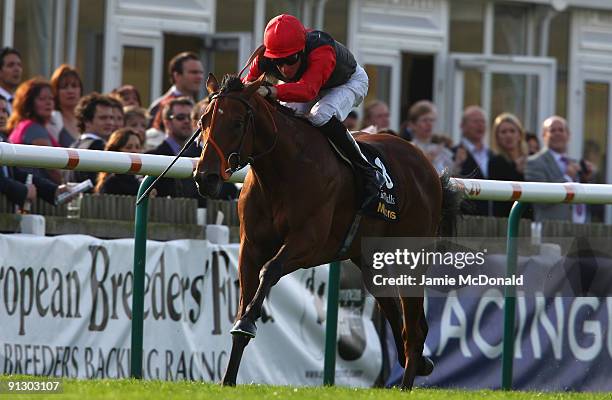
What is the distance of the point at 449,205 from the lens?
9.72m

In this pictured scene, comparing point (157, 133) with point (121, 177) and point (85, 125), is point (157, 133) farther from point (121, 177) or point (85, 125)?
point (121, 177)

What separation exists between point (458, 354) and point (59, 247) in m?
3.06

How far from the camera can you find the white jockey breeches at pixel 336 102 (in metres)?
A: 8.58

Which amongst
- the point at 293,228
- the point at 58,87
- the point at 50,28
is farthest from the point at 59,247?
the point at 50,28

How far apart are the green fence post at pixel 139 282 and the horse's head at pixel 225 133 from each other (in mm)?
965

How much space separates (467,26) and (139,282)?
11713mm

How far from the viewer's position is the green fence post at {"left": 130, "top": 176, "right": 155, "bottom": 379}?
27.6 ft

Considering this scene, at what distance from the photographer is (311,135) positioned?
334 inches

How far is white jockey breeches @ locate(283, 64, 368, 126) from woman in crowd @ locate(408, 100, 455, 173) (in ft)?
15.1

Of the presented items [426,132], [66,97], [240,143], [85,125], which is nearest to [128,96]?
[66,97]

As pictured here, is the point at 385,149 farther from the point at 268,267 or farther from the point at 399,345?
the point at 268,267

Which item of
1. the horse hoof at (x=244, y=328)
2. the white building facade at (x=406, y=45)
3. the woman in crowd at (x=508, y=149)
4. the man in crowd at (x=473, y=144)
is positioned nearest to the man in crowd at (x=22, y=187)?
the horse hoof at (x=244, y=328)

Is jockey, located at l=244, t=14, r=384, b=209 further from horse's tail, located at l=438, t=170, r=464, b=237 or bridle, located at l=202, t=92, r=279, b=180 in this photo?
horse's tail, located at l=438, t=170, r=464, b=237

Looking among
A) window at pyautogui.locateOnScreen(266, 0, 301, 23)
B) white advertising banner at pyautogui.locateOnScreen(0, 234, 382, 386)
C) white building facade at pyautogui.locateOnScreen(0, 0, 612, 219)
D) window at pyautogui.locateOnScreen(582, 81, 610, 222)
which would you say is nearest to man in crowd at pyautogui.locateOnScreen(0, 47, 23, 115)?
white advertising banner at pyautogui.locateOnScreen(0, 234, 382, 386)
